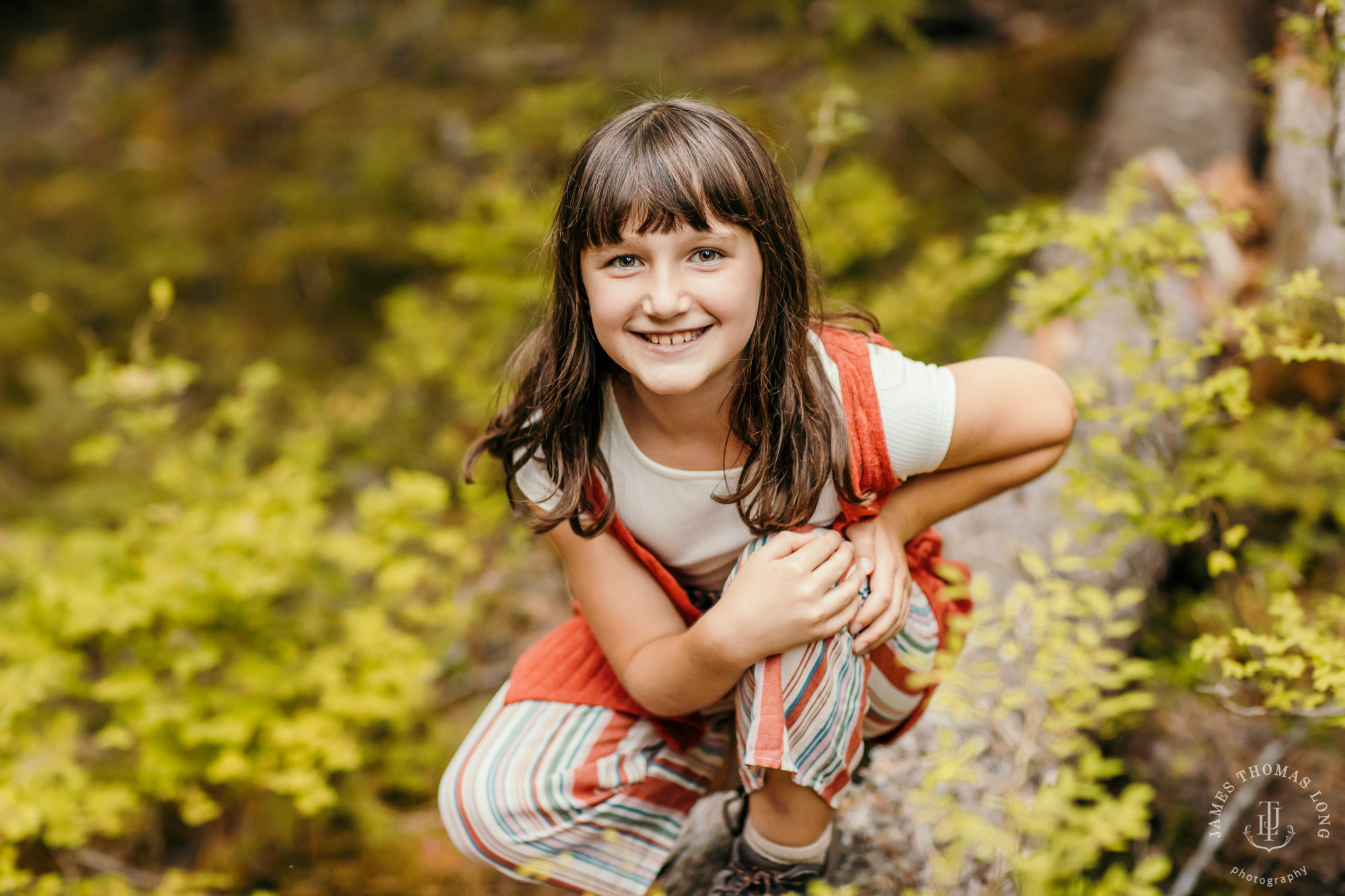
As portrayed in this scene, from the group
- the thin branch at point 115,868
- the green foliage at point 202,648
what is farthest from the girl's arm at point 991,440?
the thin branch at point 115,868

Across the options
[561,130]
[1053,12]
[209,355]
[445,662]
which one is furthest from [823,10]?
[445,662]

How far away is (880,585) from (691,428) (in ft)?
1.30

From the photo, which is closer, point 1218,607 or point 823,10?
point 1218,607

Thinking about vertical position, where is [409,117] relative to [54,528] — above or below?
above

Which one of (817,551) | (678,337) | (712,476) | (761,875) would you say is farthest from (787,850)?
(678,337)

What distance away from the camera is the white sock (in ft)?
4.81

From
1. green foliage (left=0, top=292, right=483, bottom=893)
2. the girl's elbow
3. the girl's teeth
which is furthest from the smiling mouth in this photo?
green foliage (left=0, top=292, right=483, bottom=893)

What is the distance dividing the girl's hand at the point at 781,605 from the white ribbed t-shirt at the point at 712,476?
149 mm

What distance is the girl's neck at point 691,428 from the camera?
4.70 feet

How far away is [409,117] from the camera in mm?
5055

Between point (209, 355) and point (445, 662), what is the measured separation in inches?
96.4

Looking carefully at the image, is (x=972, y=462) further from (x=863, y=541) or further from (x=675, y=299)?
(x=675, y=299)

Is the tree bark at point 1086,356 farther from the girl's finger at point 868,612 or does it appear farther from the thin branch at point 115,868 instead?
the thin branch at point 115,868

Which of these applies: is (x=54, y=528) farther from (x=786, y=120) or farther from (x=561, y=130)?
(x=786, y=120)
